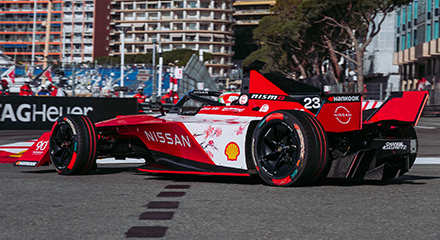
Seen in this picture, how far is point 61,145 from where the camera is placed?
7035 millimetres

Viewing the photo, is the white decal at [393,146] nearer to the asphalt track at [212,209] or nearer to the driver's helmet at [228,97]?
the asphalt track at [212,209]

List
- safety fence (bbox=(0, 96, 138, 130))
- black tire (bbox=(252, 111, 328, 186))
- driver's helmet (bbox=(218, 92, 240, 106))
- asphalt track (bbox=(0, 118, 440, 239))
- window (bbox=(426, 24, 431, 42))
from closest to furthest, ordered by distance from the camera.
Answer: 1. asphalt track (bbox=(0, 118, 440, 239))
2. black tire (bbox=(252, 111, 328, 186))
3. driver's helmet (bbox=(218, 92, 240, 106))
4. safety fence (bbox=(0, 96, 138, 130))
5. window (bbox=(426, 24, 431, 42))

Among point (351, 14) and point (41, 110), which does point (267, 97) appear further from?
point (351, 14)

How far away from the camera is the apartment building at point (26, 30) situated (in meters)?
132

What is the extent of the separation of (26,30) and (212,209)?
137466 mm

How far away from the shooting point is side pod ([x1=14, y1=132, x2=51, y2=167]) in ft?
23.7

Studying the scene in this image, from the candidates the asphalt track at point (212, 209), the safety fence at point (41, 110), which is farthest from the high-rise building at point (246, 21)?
the asphalt track at point (212, 209)

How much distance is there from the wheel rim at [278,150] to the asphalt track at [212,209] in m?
0.20

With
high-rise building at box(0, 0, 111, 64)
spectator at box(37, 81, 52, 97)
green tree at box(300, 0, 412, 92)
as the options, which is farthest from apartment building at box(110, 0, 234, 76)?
spectator at box(37, 81, 52, 97)

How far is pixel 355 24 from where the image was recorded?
161ft

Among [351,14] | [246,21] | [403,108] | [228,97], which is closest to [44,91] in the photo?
[228,97]

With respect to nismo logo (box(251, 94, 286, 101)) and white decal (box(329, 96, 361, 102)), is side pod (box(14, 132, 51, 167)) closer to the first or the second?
nismo logo (box(251, 94, 286, 101))

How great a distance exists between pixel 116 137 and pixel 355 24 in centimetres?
4426

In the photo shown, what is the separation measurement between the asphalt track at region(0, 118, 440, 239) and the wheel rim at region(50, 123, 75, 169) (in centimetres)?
36
